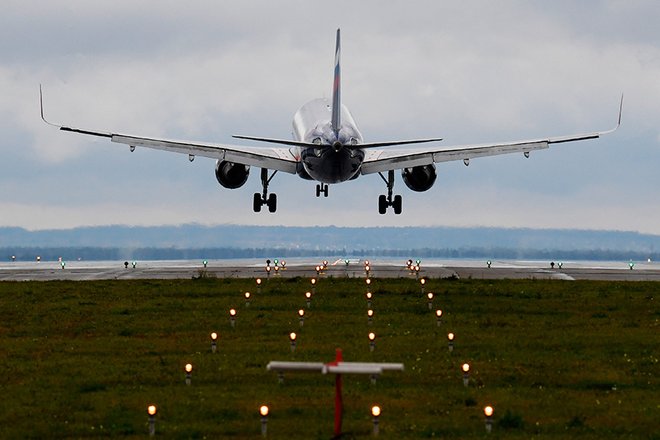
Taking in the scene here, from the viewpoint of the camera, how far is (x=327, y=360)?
35.6 metres

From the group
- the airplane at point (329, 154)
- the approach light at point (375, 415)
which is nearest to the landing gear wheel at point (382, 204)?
the airplane at point (329, 154)

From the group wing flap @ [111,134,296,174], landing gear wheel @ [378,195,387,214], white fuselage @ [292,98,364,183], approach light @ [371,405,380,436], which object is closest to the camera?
approach light @ [371,405,380,436]

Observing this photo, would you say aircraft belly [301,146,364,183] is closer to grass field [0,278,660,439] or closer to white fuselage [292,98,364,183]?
white fuselage [292,98,364,183]

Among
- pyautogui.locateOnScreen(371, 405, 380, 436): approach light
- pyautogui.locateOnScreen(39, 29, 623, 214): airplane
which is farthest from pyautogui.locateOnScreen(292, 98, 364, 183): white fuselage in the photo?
pyautogui.locateOnScreen(371, 405, 380, 436): approach light

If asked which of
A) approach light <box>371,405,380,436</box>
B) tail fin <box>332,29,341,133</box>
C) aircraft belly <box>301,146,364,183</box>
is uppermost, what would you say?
tail fin <box>332,29,341,133</box>

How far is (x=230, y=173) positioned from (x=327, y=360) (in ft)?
138

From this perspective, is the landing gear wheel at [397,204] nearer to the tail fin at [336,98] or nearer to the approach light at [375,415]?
the tail fin at [336,98]

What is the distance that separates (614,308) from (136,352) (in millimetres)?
23115

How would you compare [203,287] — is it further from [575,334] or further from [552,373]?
[552,373]

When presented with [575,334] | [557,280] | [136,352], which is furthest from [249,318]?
[557,280]

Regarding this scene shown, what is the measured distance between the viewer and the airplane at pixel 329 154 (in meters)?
67.4

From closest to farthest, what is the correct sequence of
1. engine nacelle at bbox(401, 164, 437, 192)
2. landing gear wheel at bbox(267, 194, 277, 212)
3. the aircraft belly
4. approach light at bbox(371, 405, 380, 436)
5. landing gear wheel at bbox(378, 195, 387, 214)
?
1. approach light at bbox(371, 405, 380, 436)
2. the aircraft belly
3. engine nacelle at bbox(401, 164, 437, 192)
4. landing gear wheel at bbox(267, 194, 277, 212)
5. landing gear wheel at bbox(378, 195, 387, 214)

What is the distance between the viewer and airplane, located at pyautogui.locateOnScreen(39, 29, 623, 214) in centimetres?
6744

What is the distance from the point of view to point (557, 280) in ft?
219
